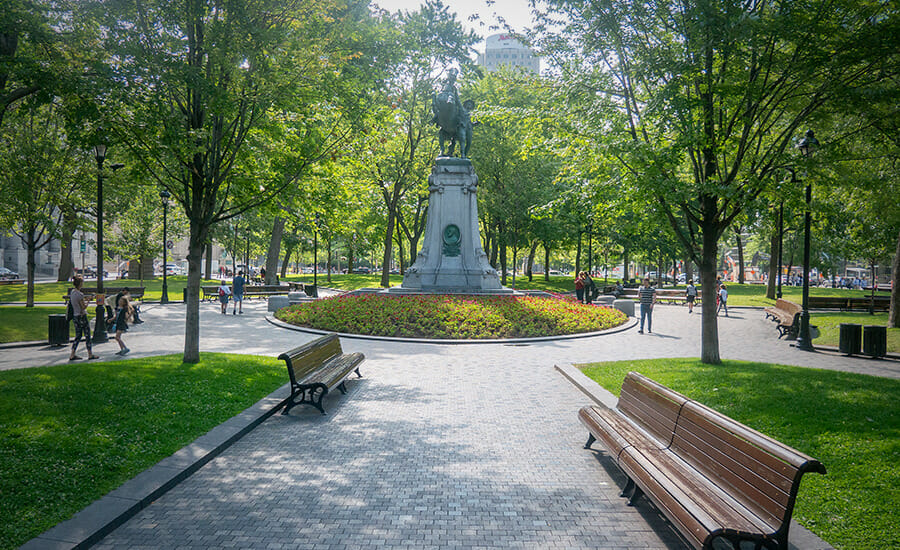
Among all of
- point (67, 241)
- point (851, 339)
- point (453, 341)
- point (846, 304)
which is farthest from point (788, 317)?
point (67, 241)

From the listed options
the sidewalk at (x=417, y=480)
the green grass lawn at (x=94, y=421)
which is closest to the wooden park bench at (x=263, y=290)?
the sidewalk at (x=417, y=480)

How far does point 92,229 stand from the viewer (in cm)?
2828

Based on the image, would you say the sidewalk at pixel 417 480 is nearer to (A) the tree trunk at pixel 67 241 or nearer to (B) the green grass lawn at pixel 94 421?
(B) the green grass lawn at pixel 94 421

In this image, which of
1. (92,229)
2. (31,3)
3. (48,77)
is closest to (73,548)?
(48,77)

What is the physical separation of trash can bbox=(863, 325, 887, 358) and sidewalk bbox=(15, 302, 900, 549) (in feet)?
9.05

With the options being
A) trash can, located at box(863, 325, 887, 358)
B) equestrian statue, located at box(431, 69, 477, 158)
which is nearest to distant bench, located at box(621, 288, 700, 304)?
equestrian statue, located at box(431, 69, 477, 158)

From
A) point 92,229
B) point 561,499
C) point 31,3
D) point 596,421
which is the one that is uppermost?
point 31,3

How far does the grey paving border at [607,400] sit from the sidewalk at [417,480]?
7 cm

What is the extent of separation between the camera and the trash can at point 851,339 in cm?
1320

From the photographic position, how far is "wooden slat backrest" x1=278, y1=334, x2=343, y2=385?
24.8 ft

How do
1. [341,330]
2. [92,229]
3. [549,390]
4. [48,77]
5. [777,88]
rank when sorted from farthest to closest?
[92,229] → [341,330] → [777,88] → [549,390] → [48,77]

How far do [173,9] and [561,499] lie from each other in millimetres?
9502

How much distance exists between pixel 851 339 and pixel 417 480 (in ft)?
44.2

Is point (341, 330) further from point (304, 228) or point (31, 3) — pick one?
point (304, 228)
